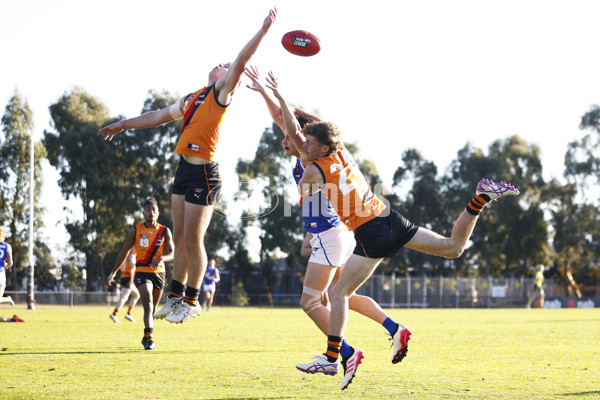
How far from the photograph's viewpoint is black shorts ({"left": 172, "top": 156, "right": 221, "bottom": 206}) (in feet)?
24.4

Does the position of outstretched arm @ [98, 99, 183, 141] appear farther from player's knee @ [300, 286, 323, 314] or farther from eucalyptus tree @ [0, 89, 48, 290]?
eucalyptus tree @ [0, 89, 48, 290]

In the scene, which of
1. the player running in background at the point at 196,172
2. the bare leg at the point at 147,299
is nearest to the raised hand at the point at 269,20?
the player running in background at the point at 196,172

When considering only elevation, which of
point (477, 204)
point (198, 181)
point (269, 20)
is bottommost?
point (477, 204)

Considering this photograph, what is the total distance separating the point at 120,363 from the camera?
9250 millimetres

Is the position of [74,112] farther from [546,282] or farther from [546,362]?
[546,362]

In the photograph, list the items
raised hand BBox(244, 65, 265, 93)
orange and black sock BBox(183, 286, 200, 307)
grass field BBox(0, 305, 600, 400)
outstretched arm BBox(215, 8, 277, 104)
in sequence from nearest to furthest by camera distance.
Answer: grass field BBox(0, 305, 600, 400) → outstretched arm BBox(215, 8, 277, 104) → raised hand BBox(244, 65, 265, 93) → orange and black sock BBox(183, 286, 200, 307)

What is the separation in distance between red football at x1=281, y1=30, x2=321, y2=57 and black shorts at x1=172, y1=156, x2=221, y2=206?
1.76m

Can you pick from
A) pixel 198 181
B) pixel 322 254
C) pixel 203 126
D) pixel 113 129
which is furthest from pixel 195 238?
pixel 113 129

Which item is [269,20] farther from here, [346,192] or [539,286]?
[539,286]

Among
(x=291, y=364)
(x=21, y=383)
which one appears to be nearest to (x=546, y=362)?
(x=291, y=364)

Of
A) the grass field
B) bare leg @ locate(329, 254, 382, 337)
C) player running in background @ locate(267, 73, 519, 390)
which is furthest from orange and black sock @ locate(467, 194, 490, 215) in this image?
the grass field

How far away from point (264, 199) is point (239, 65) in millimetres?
41867

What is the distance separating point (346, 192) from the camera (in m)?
7.00

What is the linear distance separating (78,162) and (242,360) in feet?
Answer: 150
